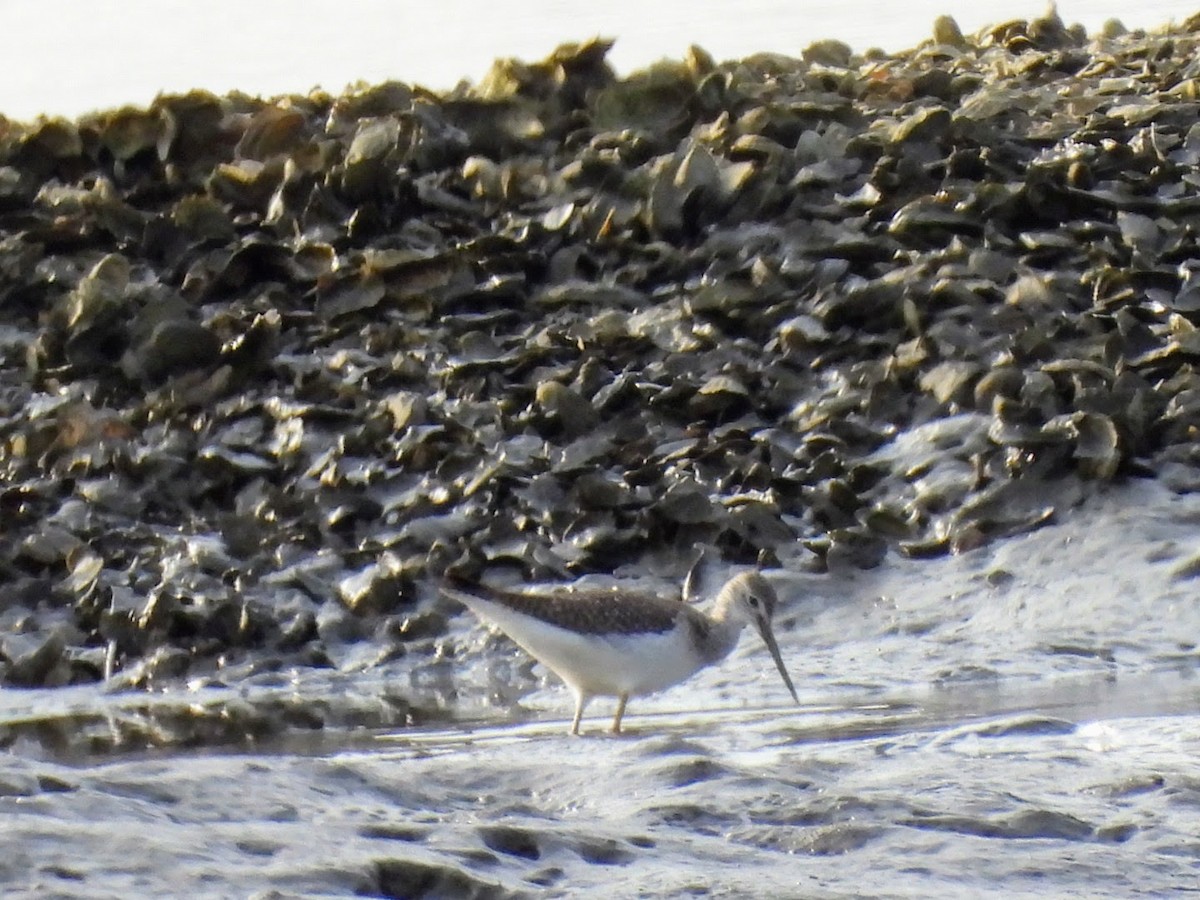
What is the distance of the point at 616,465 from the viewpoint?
7.82 metres

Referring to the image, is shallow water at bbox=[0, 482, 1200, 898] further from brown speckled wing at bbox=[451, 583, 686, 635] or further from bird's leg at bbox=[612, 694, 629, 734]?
brown speckled wing at bbox=[451, 583, 686, 635]

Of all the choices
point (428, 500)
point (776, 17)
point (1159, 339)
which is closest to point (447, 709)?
point (428, 500)

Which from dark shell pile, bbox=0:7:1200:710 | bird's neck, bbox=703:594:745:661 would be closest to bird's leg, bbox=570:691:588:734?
bird's neck, bbox=703:594:745:661

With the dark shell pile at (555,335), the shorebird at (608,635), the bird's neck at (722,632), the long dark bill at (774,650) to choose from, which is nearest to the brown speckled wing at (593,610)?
the shorebird at (608,635)

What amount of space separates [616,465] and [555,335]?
36.7 inches

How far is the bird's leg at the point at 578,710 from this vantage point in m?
6.08

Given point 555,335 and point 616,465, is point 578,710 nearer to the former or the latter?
point 616,465

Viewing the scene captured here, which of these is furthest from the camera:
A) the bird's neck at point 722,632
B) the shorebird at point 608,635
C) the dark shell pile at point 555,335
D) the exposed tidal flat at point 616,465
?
the dark shell pile at point 555,335

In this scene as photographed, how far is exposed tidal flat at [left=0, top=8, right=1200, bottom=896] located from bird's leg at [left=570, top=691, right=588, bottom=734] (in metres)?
0.19

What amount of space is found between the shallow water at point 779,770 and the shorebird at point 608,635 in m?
0.15

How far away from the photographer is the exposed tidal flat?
14.6 feet

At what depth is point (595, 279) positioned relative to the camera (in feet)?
29.2

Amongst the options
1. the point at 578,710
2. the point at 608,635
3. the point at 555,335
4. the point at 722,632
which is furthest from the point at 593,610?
the point at 555,335

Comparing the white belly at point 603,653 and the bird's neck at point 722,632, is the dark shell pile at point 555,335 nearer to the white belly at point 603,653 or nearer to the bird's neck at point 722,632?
the bird's neck at point 722,632
